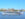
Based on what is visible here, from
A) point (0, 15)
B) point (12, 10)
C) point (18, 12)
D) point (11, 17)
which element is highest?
point (12, 10)

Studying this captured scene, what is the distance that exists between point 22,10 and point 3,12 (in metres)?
0.96

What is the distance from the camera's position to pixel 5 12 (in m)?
1.64

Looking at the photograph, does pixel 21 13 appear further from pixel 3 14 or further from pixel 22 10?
pixel 3 14

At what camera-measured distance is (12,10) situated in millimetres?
1641

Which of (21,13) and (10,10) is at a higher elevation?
(10,10)

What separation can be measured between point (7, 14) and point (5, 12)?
0.48 feet

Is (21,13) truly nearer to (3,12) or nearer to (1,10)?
(3,12)

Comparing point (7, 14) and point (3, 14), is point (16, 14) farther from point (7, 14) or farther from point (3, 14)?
point (3, 14)

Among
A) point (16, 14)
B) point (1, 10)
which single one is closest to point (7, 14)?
point (1, 10)

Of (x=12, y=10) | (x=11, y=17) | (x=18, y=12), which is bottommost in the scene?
(x=11, y=17)

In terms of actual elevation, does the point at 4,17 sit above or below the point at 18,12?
below

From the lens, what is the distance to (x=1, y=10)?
1.62 meters

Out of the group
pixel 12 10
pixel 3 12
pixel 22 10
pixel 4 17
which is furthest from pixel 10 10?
pixel 22 10

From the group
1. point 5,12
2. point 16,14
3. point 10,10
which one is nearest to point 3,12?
point 5,12
